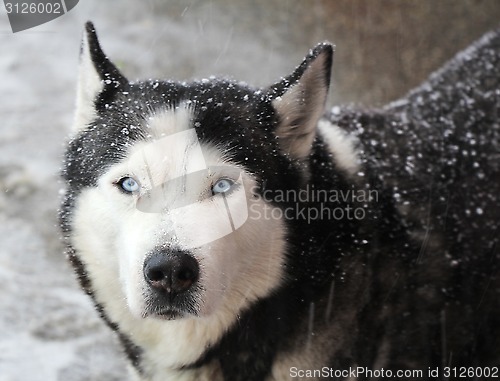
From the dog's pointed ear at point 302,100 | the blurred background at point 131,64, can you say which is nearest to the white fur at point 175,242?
the dog's pointed ear at point 302,100

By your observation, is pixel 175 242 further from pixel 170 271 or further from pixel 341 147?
pixel 341 147

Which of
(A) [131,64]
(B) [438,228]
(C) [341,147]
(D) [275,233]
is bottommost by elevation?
(A) [131,64]

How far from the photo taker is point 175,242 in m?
2.29

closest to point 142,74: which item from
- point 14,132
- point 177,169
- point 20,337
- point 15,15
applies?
point 14,132

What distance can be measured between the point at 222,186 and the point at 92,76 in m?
0.82

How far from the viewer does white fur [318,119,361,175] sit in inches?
121

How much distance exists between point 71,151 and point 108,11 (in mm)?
5733

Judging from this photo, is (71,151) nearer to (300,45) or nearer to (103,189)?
(103,189)

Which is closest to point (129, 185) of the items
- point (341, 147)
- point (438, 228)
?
point (341, 147)

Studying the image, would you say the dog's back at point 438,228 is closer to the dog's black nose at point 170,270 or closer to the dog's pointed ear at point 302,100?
the dog's pointed ear at point 302,100

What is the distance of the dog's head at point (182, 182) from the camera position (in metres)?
2.39

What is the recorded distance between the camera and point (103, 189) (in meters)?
2.63

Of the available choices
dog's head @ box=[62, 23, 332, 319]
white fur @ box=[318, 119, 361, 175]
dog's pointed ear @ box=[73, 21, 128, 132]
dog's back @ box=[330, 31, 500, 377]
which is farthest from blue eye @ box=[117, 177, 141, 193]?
dog's back @ box=[330, 31, 500, 377]

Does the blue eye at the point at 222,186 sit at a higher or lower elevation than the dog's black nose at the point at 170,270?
higher
